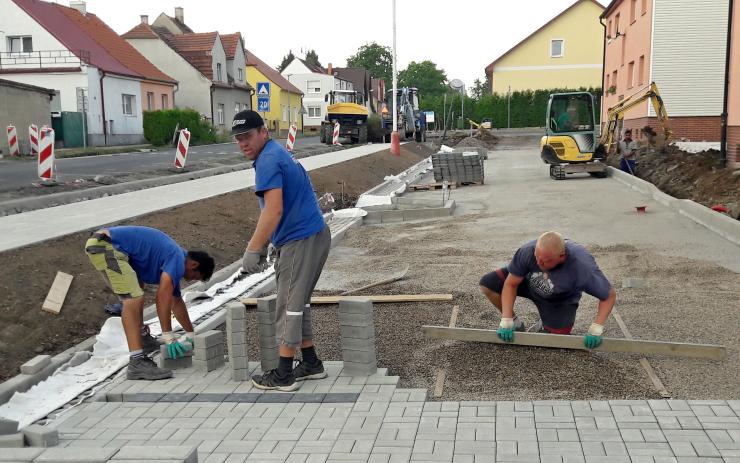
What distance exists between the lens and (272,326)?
5258 millimetres

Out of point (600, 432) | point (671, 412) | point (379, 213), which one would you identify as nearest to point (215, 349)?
point (600, 432)

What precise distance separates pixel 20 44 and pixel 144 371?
34.2m

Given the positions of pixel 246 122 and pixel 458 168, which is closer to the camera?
pixel 246 122

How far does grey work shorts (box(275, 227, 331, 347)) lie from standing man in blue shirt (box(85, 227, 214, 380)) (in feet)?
3.04

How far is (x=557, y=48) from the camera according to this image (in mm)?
55438

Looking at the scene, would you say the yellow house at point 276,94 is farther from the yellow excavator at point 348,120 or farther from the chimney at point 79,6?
the yellow excavator at point 348,120

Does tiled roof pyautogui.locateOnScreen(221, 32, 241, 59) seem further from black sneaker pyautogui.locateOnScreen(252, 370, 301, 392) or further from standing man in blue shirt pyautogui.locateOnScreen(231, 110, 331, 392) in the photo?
black sneaker pyautogui.locateOnScreen(252, 370, 301, 392)

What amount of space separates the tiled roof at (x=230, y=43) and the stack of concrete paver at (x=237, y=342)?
50425 mm

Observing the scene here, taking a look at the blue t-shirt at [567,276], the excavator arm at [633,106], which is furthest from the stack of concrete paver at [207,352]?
the excavator arm at [633,106]

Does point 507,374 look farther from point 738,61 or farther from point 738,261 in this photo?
point 738,61

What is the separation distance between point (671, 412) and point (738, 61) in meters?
16.2

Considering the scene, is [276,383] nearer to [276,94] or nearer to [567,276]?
[567,276]

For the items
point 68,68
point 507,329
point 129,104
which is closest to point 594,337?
point 507,329

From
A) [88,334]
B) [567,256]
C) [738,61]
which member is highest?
[738,61]
